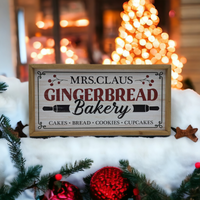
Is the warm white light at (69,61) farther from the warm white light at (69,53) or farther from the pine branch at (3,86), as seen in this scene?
the pine branch at (3,86)

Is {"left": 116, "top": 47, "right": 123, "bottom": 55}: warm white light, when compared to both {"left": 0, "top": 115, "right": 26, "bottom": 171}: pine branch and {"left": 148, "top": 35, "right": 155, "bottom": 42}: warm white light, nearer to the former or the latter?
{"left": 148, "top": 35, "right": 155, "bottom": 42}: warm white light

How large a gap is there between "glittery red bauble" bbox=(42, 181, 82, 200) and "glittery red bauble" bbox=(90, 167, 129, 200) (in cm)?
4

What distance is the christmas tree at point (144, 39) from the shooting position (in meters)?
2.07

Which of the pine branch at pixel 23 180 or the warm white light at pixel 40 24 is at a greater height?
the warm white light at pixel 40 24

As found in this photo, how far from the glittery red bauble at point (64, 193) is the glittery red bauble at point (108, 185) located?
4 cm

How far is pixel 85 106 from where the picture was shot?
2.04ft

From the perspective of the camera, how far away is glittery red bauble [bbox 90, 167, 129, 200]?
1.70ft

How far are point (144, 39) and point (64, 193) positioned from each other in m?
1.84

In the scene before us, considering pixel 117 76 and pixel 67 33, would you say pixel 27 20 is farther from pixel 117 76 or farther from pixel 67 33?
pixel 117 76

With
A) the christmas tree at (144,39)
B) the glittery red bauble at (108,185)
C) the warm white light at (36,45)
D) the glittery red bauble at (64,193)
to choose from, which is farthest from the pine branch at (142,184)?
the warm white light at (36,45)

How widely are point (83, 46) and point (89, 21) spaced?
1.41 feet

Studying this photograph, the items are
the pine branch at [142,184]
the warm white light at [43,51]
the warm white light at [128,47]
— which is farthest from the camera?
the warm white light at [43,51]

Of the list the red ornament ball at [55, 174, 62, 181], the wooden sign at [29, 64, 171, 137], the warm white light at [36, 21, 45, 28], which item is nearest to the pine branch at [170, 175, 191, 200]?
the wooden sign at [29, 64, 171, 137]

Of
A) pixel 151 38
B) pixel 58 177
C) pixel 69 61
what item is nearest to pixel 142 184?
pixel 58 177
